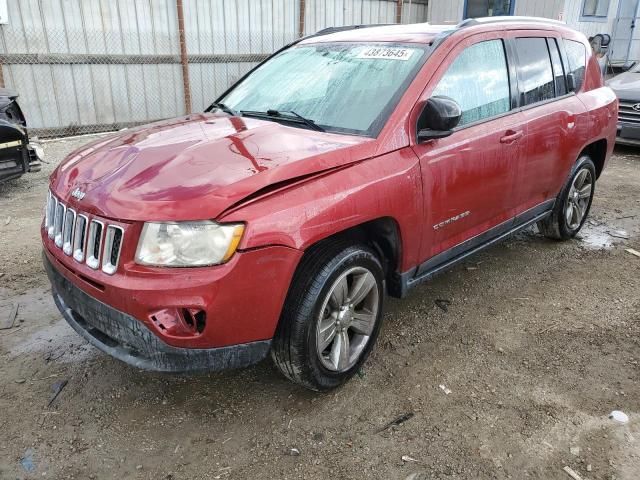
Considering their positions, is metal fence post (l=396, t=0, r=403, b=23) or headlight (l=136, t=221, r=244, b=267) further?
metal fence post (l=396, t=0, r=403, b=23)

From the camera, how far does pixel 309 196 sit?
2.49 metres

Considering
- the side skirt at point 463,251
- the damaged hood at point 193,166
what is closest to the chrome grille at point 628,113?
the side skirt at point 463,251

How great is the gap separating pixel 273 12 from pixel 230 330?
9.41 meters

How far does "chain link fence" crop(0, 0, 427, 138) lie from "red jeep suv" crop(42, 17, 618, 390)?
592 cm

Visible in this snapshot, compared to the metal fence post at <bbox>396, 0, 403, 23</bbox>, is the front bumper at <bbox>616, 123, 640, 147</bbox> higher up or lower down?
lower down

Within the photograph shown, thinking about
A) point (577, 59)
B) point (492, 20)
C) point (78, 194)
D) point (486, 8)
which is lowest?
point (78, 194)

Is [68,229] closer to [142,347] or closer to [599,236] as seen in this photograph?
[142,347]

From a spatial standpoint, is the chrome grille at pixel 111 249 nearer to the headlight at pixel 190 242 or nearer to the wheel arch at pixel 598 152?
the headlight at pixel 190 242

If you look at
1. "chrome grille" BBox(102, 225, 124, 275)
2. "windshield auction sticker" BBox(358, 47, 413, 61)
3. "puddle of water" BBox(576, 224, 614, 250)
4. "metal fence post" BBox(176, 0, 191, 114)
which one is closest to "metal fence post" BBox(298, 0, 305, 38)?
"metal fence post" BBox(176, 0, 191, 114)

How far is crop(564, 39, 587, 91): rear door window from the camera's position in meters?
4.50

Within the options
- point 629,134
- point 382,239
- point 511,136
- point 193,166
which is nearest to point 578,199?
point 511,136

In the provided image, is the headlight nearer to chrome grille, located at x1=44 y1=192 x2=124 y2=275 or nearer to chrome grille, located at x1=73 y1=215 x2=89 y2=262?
chrome grille, located at x1=44 y1=192 x2=124 y2=275

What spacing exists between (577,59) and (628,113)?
4.73m

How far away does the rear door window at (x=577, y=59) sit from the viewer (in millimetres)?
4500
